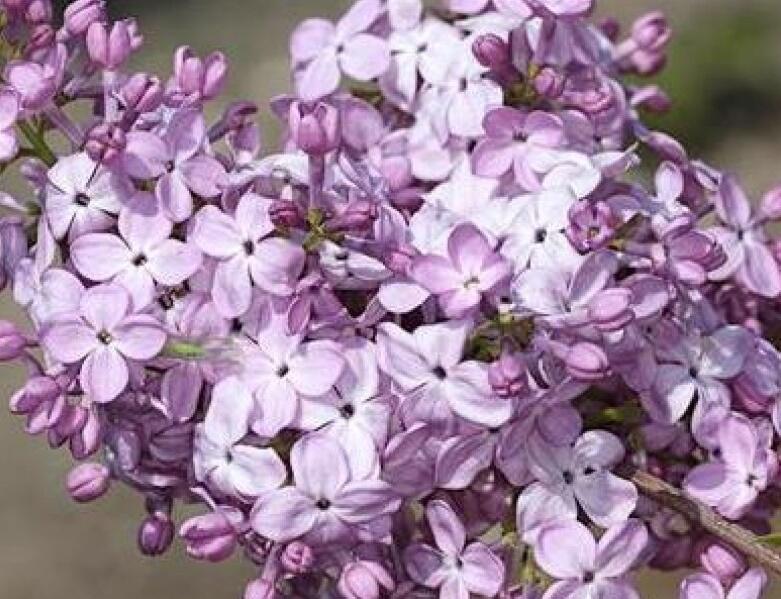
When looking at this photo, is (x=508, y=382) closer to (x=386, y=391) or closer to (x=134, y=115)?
(x=386, y=391)

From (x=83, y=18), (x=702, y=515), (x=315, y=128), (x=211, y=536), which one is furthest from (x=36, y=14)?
(x=702, y=515)

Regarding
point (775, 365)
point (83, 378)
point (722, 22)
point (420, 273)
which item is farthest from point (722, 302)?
point (722, 22)

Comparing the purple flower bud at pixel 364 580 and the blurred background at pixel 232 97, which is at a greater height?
the purple flower bud at pixel 364 580

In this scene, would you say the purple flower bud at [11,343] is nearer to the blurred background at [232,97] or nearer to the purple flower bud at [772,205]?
the purple flower bud at [772,205]

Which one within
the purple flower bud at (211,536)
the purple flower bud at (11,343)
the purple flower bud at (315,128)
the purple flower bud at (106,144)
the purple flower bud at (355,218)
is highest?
the purple flower bud at (106,144)

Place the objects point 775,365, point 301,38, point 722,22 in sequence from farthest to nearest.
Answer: point 722,22 → point 301,38 → point 775,365

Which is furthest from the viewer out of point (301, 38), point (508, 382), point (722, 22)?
point (722, 22)

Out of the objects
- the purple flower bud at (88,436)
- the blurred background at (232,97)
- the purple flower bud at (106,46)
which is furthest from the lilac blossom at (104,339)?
the blurred background at (232,97)
